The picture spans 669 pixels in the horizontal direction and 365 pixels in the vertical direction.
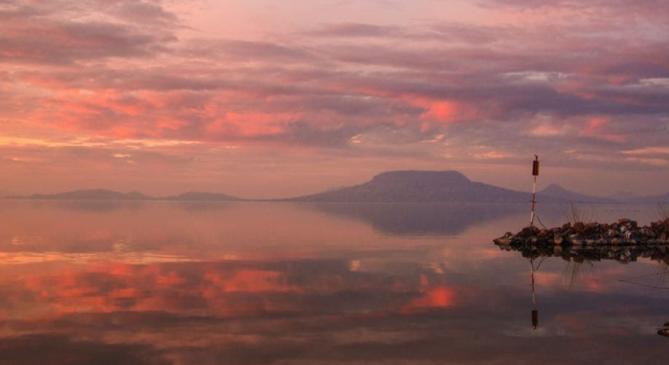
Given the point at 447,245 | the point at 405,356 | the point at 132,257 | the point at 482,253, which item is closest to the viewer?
the point at 405,356

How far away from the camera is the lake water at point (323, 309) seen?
62.8ft

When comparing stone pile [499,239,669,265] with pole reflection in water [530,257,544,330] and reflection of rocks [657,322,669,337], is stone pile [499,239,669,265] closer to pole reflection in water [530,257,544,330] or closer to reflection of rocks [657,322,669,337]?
pole reflection in water [530,257,544,330]

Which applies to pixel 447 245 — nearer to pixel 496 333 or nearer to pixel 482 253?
pixel 482 253

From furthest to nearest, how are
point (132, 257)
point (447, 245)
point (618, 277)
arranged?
point (447, 245) → point (132, 257) → point (618, 277)

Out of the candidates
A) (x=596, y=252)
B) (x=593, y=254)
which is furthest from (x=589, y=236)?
(x=593, y=254)

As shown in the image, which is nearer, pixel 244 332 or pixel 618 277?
pixel 244 332

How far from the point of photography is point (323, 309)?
26.0m

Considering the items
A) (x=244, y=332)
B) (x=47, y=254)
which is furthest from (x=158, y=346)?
(x=47, y=254)

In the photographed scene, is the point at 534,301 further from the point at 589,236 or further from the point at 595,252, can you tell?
the point at 589,236

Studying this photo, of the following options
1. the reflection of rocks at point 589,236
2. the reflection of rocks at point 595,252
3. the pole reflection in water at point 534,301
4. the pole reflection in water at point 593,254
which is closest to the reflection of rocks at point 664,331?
the pole reflection in water at point 534,301

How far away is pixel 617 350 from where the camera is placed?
768 inches

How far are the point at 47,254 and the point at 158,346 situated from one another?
3004 cm

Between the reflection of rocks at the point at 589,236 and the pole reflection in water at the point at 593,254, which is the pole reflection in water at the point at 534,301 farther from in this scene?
the reflection of rocks at the point at 589,236

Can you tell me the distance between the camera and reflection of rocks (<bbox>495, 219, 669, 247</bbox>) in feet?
185
